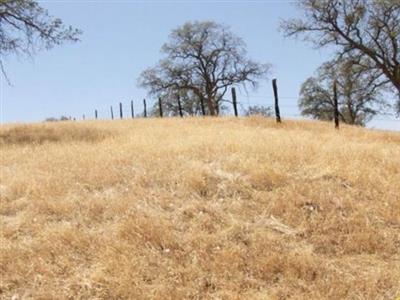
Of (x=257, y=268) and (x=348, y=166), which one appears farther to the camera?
(x=348, y=166)

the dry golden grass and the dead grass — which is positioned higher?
the dead grass

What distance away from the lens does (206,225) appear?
6418mm

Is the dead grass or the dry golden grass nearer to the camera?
the dry golden grass

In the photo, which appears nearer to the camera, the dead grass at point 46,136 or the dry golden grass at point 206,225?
the dry golden grass at point 206,225

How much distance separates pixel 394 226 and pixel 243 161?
3.00 m

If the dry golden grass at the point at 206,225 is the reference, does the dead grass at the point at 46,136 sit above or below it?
above

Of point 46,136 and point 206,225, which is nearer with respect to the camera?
point 206,225

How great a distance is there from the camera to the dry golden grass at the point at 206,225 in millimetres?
5242

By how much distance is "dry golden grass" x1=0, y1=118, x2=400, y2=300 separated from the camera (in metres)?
5.24

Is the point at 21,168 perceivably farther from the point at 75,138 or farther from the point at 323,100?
the point at 323,100

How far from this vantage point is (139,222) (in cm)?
639

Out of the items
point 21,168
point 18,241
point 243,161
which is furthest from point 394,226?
point 21,168

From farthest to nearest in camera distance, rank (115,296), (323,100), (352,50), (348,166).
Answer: (323,100) → (352,50) → (348,166) → (115,296)

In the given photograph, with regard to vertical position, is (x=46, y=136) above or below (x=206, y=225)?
above
